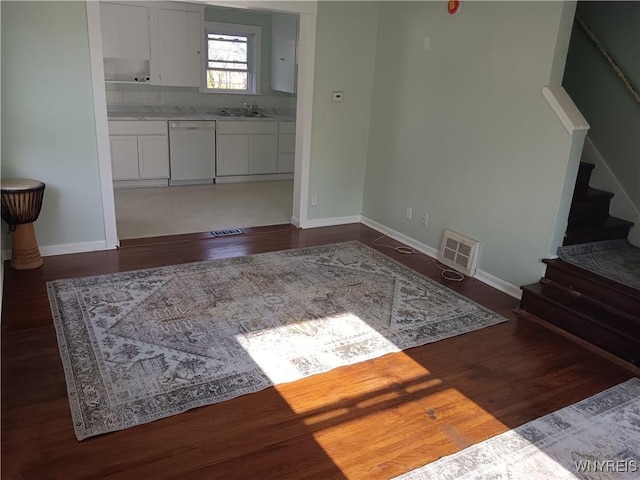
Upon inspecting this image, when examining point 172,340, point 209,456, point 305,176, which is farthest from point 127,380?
point 305,176

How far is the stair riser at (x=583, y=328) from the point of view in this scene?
294 centimetres

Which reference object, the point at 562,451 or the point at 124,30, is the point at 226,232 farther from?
the point at 562,451

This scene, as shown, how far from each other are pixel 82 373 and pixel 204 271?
1.48 meters

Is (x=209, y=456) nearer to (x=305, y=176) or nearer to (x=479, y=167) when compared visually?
(x=479, y=167)

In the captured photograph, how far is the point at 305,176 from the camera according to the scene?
504cm

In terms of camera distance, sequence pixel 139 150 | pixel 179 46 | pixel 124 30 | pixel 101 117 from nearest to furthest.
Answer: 1. pixel 101 117
2. pixel 124 30
3. pixel 139 150
4. pixel 179 46

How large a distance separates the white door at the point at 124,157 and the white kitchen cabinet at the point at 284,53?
2285 mm

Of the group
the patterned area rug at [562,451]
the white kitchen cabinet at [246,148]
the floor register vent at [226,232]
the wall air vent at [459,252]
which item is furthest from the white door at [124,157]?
the patterned area rug at [562,451]

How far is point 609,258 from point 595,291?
1.72ft

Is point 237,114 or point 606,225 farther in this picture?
point 237,114

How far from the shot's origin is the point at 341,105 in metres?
4.99

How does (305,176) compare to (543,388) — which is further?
(305,176)

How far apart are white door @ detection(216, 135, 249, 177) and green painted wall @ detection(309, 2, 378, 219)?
2.21 meters

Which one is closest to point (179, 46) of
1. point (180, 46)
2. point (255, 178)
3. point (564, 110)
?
point (180, 46)
